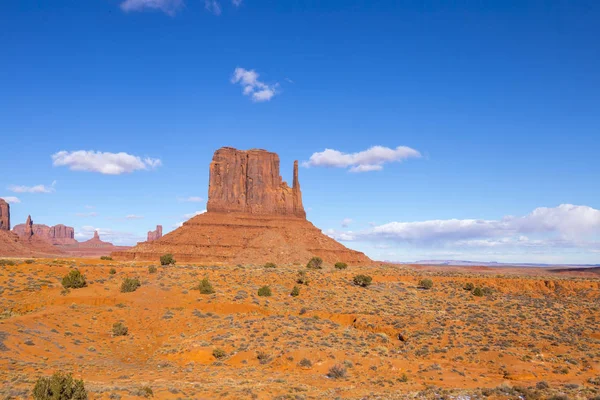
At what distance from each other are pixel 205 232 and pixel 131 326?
59502mm

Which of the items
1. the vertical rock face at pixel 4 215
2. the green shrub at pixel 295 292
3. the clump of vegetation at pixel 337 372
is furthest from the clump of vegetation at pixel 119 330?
the vertical rock face at pixel 4 215

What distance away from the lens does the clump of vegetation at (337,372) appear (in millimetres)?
23188

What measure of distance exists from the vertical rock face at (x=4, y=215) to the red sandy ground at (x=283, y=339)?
149430 mm

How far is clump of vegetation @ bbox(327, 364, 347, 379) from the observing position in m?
23.2

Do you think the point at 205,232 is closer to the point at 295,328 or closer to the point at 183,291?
the point at 183,291

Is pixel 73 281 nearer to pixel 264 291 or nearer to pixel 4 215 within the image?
pixel 264 291

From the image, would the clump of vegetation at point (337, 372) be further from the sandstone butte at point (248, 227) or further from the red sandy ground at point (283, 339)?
the sandstone butte at point (248, 227)

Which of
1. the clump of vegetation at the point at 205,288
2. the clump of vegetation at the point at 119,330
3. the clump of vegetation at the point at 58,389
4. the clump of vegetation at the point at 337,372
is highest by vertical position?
the clump of vegetation at the point at 205,288

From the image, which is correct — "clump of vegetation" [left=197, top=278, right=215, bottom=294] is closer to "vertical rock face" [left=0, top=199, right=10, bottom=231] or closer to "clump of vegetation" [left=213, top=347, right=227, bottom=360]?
"clump of vegetation" [left=213, top=347, right=227, bottom=360]

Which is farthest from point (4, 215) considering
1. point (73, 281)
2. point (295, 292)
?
point (295, 292)

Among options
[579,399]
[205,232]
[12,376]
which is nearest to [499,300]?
[579,399]

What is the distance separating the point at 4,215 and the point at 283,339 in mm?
179802

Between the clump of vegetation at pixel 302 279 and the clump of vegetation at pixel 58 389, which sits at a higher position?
the clump of vegetation at pixel 302 279

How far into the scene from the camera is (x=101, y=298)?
1419 inches
